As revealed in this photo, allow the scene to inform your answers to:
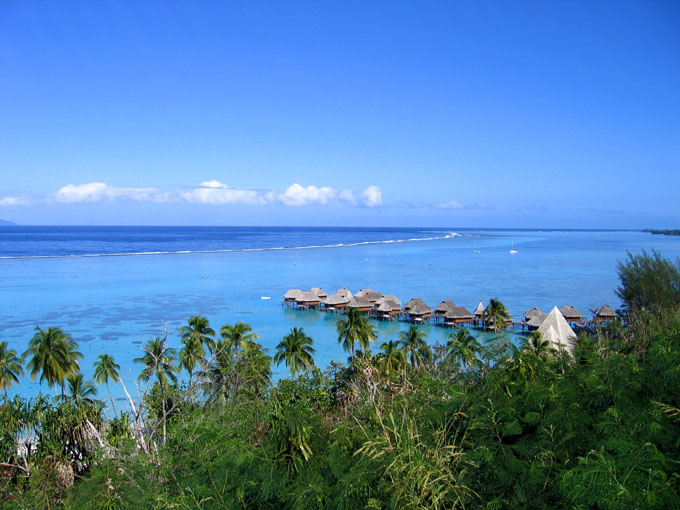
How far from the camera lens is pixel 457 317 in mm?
29781

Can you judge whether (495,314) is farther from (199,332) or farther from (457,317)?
(199,332)

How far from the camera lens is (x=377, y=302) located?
1298 inches

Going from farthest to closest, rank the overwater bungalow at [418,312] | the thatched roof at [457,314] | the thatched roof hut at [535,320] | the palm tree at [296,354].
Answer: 1. the overwater bungalow at [418,312]
2. the thatched roof at [457,314]
3. the thatched roof hut at [535,320]
4. the palm tree at [296,354]

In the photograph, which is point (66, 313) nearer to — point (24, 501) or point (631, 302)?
point (24, 501)

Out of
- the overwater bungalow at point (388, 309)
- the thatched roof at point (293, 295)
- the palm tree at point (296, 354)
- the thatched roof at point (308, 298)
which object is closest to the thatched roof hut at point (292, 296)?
the thatched roof at point (293, 295)

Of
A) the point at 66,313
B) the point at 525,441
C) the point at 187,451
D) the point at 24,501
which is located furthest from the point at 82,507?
the point at 66,313

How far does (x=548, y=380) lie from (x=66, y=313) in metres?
33.7

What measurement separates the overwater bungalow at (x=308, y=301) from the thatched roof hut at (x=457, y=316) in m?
9.93

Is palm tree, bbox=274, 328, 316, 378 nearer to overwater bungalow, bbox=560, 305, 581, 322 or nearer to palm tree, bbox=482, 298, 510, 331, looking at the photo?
palm tree, bbox=482, 298, 510, 331

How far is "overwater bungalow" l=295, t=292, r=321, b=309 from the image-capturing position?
1387 inches

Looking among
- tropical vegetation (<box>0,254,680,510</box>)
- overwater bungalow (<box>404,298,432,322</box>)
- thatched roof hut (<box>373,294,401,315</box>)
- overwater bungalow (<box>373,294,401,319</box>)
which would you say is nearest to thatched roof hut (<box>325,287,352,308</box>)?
thatched roof hut (<box>373,294,401,315</box>)

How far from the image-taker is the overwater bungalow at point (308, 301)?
35219 mm

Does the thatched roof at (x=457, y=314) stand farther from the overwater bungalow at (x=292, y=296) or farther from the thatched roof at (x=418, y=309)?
the overwater bungalow at (x=292, y=296)

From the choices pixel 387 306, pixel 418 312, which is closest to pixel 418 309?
pixel 418 312
